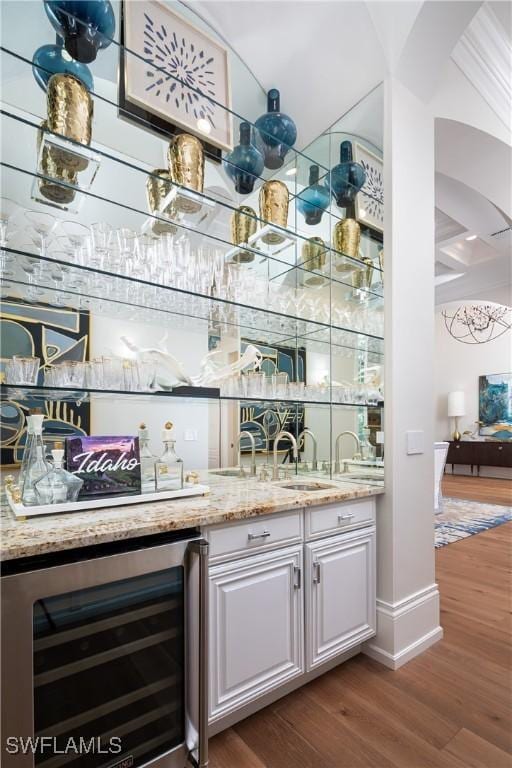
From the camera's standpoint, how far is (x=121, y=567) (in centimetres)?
128

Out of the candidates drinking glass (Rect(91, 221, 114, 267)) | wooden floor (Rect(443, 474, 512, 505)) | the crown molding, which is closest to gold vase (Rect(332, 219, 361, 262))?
the crown molding

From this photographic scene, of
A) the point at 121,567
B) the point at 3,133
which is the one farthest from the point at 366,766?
the point at 3,133

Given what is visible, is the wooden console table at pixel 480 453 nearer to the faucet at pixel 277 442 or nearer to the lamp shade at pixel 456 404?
the lamp shade at pixel 456 404

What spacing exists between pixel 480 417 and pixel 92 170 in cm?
955

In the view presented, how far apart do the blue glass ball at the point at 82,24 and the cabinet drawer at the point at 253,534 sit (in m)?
2.21

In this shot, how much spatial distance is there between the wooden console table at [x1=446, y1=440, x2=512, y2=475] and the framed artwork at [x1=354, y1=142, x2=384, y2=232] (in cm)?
746

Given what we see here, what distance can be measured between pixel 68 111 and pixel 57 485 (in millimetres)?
1566

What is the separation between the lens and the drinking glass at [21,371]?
60.9 inches

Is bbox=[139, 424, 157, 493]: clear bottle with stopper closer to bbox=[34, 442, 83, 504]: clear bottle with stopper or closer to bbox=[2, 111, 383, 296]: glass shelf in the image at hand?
bbox=[34, 442, 83, 504]: clear bottle with stopper

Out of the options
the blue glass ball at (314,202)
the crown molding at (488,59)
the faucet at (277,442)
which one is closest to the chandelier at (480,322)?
the crown molding at (488,59)

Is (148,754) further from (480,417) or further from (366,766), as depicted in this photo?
(480,417)

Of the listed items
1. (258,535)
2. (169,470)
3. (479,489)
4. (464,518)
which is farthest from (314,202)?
(479,489)

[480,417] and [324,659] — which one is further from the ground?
[480,417]

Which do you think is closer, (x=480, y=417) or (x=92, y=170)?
(x=92, y=170)
